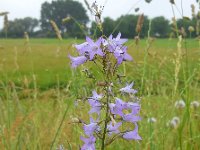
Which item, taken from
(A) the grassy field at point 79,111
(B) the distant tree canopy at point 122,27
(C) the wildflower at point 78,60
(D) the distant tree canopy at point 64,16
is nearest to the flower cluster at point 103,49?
(C) the wildflower at point 78,60

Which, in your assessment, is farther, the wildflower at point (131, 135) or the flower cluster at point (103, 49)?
the wildflower at point (131, 135)

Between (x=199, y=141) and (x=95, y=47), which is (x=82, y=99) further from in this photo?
(x=199, y=141)

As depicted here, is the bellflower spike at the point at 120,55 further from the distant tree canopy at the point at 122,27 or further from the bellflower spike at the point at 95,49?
the distant tree canopy at the point at 122,27

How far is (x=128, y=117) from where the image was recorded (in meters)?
1.59

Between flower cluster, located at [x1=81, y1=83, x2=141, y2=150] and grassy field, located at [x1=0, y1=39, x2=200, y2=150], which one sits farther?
grassy field, located at [x1=0, y1=39, x2=200, y2=150]

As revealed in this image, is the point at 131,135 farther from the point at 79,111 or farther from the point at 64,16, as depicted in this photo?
the point at 64,16

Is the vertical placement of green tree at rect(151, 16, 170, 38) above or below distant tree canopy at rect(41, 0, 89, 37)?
below

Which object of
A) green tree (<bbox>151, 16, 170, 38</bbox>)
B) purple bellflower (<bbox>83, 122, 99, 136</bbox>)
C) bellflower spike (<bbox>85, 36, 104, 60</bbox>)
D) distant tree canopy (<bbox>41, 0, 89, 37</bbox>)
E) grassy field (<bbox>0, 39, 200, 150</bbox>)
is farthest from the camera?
green tree (<bbox>151, 16, 170, 38</bbox>)

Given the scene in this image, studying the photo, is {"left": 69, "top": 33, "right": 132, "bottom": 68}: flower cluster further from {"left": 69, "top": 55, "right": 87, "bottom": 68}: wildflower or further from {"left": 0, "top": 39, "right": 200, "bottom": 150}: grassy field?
{"left": 0, "top": 39, "right": 200, "bottom": 150}: grassy field

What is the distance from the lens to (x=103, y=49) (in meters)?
1.48

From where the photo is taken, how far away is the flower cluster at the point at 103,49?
1475 mm

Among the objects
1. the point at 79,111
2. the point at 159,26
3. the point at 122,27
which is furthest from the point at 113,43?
the point at 159,26

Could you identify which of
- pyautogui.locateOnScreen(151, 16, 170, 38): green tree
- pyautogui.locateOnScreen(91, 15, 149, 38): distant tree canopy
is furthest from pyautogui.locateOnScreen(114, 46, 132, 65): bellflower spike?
pyautogui.locateOnScreen(151, 16, 170, 38): green tree

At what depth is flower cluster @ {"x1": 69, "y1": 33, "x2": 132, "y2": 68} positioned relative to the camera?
147 cm
